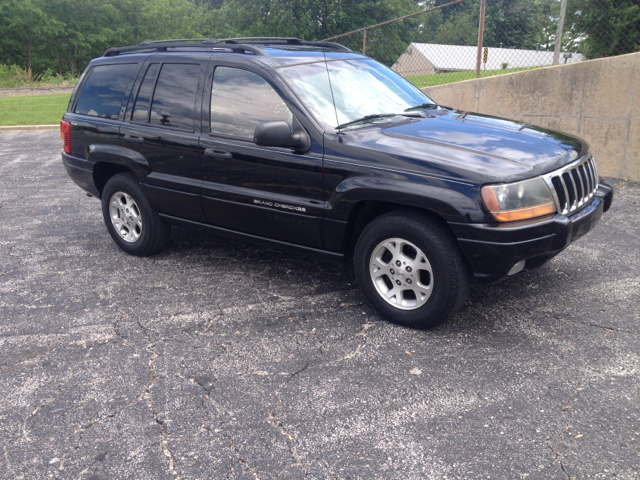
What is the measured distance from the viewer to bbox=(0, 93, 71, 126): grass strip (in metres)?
17.2

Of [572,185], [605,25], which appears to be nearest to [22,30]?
[605,25]

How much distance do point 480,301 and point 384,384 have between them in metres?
1.42

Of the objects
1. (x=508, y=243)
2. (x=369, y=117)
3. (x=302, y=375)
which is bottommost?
(x=302, y=375)

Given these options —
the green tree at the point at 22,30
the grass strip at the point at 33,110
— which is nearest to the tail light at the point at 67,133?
the grass strip at the point at 33,110

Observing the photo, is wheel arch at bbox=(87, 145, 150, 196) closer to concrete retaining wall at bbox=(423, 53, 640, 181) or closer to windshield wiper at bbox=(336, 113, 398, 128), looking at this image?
windshield wiper at bbox=(336, 113, 398, 128)

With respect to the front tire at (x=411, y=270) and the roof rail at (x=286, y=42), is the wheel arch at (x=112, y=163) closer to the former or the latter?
the roof rail at (x=286, y=42)

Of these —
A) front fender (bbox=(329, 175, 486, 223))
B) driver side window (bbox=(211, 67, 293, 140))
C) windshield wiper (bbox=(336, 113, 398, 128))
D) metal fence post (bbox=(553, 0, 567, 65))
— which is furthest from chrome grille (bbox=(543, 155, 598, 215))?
metal fence post (bbox=(553, 0, 567, 65))

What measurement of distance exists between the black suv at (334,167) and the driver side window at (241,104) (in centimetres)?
1

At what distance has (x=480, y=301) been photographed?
4.43m

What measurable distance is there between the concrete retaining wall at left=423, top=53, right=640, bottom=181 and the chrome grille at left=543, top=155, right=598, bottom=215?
409cm

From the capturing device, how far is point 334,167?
4.02 metres

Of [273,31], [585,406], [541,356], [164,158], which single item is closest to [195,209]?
[164,158]

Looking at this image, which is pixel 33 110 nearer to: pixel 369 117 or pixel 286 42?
pixel 286 42

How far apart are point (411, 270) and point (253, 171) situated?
58.0 inches
